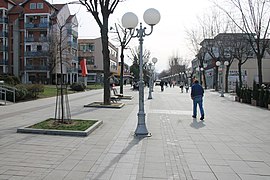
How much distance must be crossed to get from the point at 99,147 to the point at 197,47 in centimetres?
4437

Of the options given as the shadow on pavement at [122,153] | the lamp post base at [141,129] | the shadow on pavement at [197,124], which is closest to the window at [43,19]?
the shadow on pavement at [197,124]

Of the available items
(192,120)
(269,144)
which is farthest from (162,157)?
(192,120)

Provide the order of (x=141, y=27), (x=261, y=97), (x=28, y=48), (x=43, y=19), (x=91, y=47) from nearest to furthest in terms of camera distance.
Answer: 1. (x=141, y=27)
2. (x=261, y=97)
3. (x=43, y=19)
4. (x=28, y=48)
5. (x=91, y=47)

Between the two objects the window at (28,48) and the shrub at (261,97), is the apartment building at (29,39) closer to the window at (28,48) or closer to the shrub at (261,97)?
the window at (28,48)

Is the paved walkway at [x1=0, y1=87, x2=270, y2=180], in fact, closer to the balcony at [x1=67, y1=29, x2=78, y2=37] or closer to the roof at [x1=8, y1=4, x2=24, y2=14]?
the balcony at [x1=67, y1=29, x2=78, y2=37]

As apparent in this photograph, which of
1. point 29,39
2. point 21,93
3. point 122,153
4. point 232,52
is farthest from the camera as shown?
point 29,39

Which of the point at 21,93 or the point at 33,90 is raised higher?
the point at 33,90

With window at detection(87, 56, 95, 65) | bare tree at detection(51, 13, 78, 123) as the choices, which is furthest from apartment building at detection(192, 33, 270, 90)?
window at detection(87, 56, 95, 65)

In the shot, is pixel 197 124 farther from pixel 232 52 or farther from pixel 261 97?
pixel 232 52

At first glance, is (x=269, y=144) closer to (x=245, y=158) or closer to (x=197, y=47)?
(x=245, y=158)

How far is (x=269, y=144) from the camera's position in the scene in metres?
7.66

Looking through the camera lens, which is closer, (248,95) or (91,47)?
(248,95)

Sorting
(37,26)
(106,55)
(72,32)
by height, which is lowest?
(106,55)

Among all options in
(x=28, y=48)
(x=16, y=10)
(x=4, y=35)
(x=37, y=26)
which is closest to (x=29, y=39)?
(x=28, y=48)
